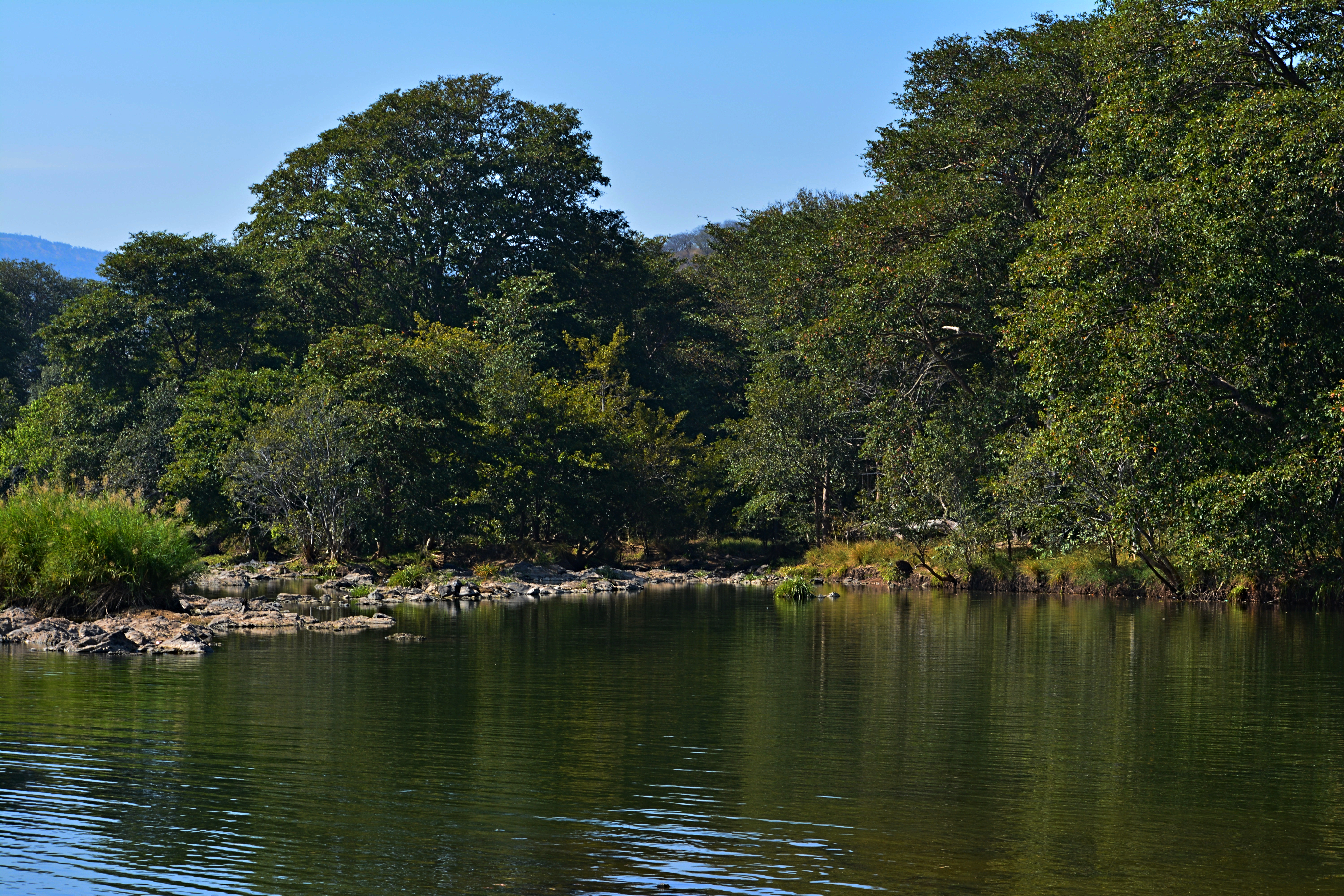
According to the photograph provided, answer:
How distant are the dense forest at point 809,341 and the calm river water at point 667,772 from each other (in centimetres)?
559

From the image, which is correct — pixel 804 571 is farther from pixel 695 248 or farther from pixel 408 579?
pixel 695 248

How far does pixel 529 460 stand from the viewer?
Answer: 44.8 m

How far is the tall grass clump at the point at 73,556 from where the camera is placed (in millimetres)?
21062

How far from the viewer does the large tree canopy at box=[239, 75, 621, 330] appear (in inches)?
2202

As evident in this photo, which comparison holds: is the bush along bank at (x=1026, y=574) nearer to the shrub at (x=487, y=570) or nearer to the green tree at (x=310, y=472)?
the shrub at (x=487, y=570)

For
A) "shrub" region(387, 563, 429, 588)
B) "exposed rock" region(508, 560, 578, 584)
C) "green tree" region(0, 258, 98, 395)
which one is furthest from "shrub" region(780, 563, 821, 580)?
"green tree" region(0, 258, 98, 395)

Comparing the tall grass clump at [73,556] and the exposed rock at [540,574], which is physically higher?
the tall grass clump at [73,556]

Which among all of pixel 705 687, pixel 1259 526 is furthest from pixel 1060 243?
pixel 705 687

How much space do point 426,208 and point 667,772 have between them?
50504 mm

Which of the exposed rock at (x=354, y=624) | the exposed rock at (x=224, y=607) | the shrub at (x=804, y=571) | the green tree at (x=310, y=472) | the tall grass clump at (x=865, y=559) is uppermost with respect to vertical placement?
the green tree at (x=310, y=472)

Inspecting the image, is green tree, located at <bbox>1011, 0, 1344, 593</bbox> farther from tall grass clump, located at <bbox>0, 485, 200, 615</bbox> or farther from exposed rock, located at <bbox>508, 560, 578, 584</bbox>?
exposed rock, located at <bbox>508, 560, 578, 584</bbox>

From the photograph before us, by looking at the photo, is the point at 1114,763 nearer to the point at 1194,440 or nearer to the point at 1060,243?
the point at 1194,440

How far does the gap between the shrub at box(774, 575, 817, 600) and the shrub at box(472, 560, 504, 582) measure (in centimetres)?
898

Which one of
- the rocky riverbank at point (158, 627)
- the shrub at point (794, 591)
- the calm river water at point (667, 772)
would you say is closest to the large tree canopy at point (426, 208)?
the shrub at point (794, 591)
